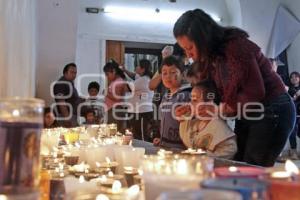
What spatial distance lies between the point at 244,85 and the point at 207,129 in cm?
22

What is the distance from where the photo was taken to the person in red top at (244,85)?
1653 millimetres

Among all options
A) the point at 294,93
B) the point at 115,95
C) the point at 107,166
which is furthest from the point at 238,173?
the point at 294,93

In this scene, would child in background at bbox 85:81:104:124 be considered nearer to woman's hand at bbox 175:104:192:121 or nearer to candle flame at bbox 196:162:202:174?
woman's hand at bbox 175:104:192:121

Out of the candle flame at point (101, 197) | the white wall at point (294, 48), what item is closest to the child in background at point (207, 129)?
the candle flame at point (101, 197)

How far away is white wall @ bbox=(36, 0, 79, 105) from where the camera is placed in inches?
146

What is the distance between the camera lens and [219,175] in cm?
59

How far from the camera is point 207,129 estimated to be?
1703 millimetres

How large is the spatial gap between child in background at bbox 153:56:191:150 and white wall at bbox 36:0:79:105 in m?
1.70

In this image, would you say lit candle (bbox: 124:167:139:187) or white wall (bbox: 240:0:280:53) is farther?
white wall (bbox: 240:0:280:53)

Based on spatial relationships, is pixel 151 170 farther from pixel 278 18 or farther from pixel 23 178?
pixel 278 18

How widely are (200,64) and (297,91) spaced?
4177 mm

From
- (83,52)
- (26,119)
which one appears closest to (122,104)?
(83,52)

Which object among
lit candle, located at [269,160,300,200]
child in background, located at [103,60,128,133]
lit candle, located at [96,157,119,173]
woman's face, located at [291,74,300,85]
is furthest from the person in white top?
lit candle, located at [269,160,300,200]

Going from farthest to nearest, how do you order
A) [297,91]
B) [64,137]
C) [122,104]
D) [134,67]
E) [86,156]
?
[134,67] → [297,91] → [122,104] → [64,137] → [86,156]
